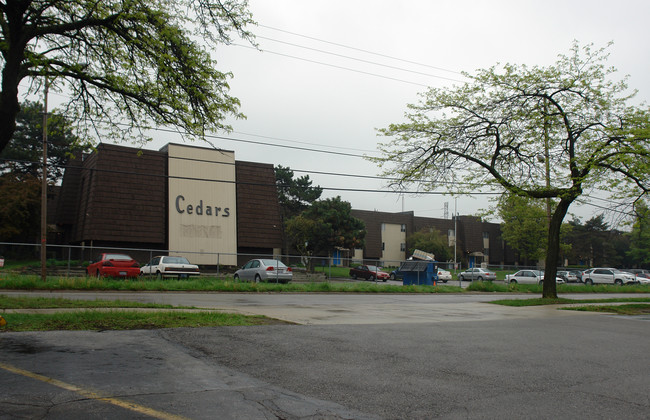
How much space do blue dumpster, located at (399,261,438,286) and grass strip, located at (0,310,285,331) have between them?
23.3 metres

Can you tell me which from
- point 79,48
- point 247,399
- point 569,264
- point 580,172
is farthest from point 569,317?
point 569,264

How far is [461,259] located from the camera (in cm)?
7138

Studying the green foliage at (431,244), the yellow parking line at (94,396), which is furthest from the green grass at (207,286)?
the green foliage at (431,244)

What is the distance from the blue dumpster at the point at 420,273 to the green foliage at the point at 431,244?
1174 inches

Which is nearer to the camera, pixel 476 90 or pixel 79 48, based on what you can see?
pixel 79 48

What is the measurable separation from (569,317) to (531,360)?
847 centimetres

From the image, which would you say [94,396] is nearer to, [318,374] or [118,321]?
[318,374]

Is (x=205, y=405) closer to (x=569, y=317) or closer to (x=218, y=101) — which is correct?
(x=218, y=101)

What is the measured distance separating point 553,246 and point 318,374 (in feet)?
59.8

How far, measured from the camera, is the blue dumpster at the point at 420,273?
32.9 metres

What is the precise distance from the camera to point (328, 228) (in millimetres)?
47719

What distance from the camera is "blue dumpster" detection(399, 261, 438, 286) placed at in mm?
32875

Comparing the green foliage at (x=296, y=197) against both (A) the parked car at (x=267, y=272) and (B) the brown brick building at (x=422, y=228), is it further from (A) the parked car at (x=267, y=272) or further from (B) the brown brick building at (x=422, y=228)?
(A) the parked car at (x=267, y=272)

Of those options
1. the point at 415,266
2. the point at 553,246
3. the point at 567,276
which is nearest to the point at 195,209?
the point at 415,266
